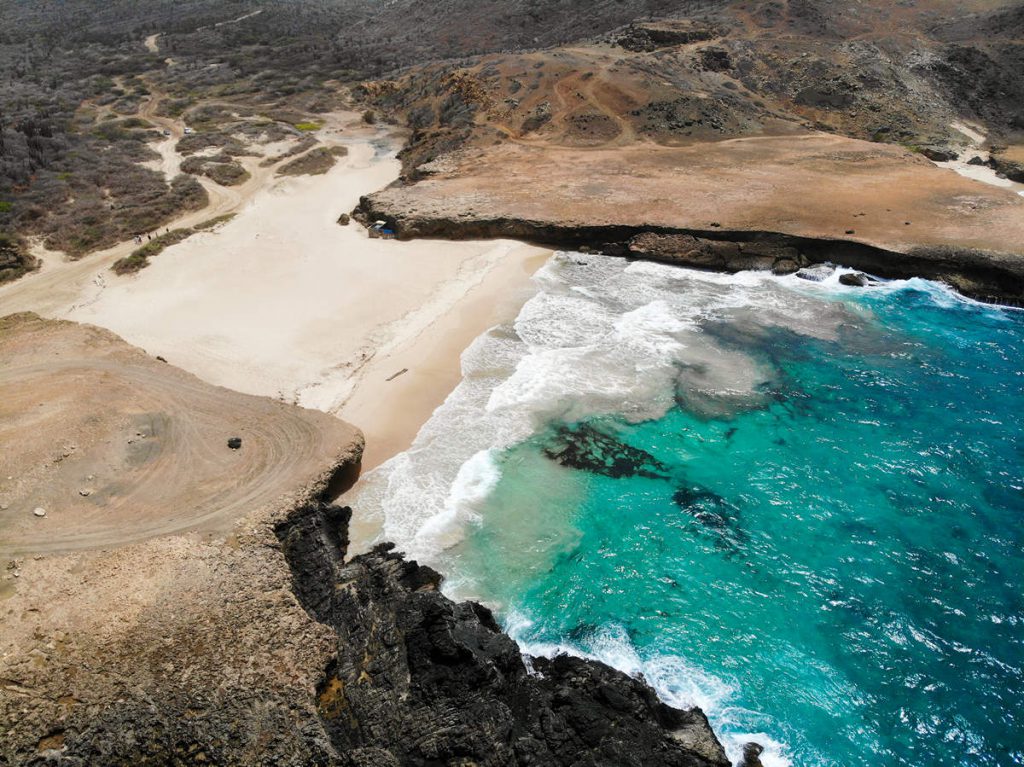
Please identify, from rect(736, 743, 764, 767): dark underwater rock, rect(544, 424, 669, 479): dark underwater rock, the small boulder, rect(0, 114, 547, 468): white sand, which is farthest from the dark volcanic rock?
the small boulder

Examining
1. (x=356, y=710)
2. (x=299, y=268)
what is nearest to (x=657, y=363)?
(x=356, y=710)

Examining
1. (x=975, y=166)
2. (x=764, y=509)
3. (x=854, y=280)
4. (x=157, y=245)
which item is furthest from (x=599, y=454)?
(x=975, y=166)

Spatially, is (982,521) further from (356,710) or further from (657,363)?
(356,710)

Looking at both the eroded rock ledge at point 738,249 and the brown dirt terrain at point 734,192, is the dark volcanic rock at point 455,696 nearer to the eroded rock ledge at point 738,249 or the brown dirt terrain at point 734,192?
the eroded rock ledge at point 738,249

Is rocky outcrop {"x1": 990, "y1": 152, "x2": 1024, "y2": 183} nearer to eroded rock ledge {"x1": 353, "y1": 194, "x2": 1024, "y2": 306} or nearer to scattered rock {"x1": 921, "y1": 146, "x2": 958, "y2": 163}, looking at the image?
scattered rock {"x1": 921, "y1": 146, "x2": 958, "y2": 163}

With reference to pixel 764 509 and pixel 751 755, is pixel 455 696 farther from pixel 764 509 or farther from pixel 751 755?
pixel 764 509

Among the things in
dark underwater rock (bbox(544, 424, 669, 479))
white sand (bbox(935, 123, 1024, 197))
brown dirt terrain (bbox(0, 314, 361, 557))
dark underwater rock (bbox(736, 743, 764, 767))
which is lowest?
dark underwater rock (bbox(736, 743, 764, 767))

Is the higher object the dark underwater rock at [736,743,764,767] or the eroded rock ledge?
the eroded rock ledge
